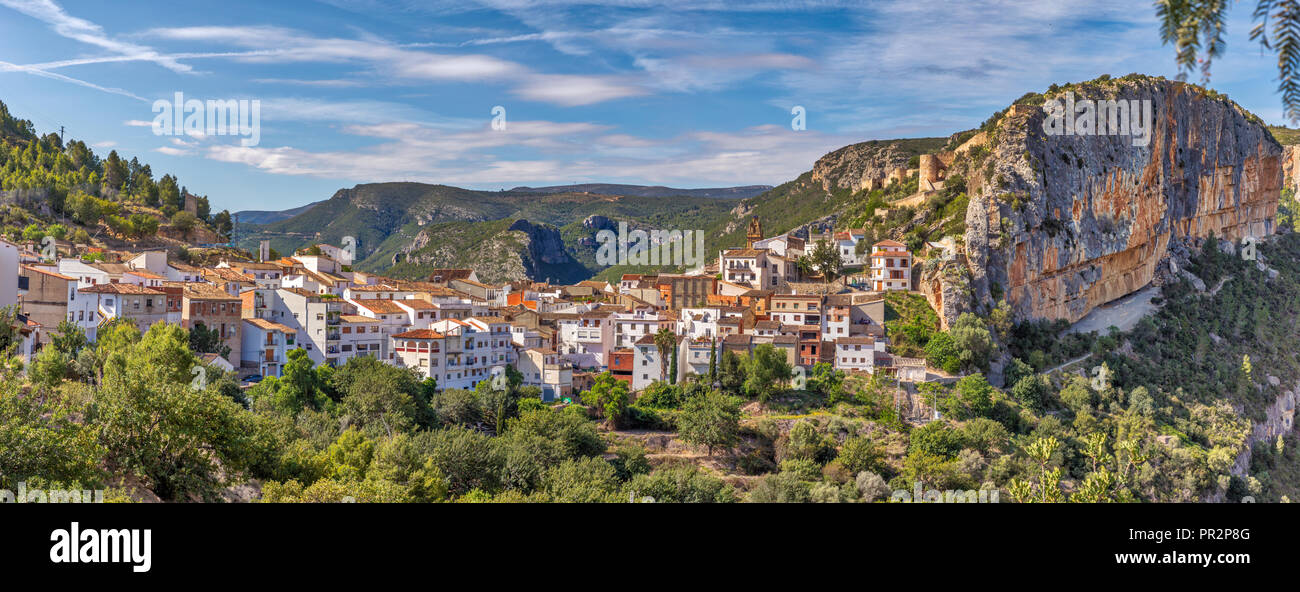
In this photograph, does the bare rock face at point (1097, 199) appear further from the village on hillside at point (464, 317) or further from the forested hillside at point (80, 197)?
the forested hillside at point (80, 197)

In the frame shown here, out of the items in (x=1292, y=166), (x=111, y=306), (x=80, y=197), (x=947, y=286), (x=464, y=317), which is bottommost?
(x=464, y=317)

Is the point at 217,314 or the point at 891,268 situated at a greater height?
the point at 891,268

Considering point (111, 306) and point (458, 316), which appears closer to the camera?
point (111, 306)

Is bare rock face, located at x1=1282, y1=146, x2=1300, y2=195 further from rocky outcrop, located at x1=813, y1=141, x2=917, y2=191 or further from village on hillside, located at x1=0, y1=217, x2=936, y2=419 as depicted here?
village on hillside, located at x1=0, y1=217, x2=936, y2=419

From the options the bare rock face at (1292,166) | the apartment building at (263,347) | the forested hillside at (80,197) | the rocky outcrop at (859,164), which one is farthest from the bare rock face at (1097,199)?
the forested hillside at (80,197)

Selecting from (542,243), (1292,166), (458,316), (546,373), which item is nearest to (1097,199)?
(546,373)

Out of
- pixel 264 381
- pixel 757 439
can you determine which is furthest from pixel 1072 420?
pixel 264 381

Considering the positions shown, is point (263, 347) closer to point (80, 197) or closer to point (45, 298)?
point (45, 298)
